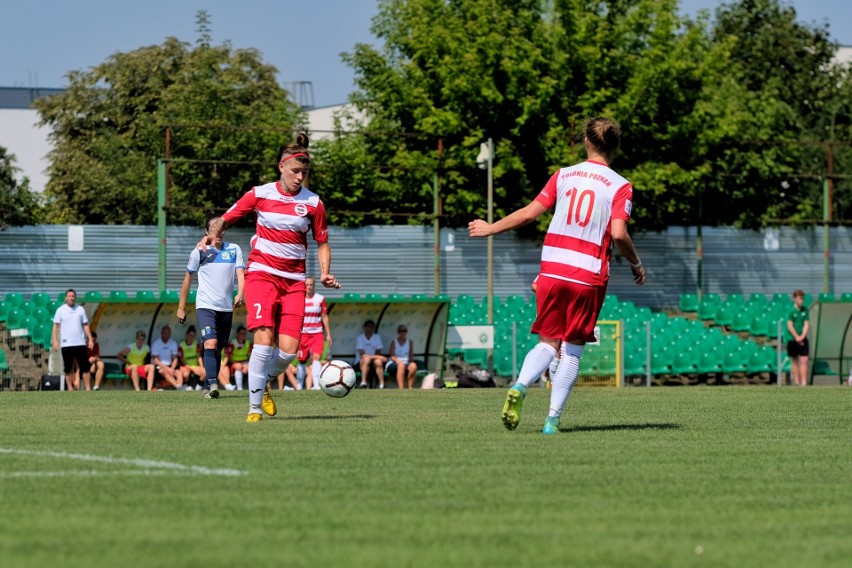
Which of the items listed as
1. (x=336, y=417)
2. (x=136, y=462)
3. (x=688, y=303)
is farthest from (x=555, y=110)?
(x=136, y=462)

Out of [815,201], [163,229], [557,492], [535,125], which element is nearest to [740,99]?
[815,201]

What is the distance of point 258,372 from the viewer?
38.4 feet

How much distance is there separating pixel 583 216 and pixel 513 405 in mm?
1348

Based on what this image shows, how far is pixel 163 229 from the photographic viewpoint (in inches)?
1289

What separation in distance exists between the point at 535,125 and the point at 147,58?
2461 centimetres

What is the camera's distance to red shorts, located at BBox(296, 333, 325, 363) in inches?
870

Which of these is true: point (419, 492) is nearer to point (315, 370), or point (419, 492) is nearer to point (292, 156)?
point (292, 156)

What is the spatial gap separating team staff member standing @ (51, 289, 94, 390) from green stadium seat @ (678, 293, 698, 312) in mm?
19541

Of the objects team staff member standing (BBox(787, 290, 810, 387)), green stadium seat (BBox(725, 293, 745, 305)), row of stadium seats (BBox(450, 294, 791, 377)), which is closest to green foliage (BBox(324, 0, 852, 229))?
green stadium seat (BBox(725, 293, 745, 305))

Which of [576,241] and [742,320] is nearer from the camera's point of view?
[576,241]

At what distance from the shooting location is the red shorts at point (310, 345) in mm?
22094

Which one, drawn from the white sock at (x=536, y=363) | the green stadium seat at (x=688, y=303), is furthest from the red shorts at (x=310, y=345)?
the green stadium seat at (x=688, y=303)

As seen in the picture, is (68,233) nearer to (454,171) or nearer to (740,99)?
(454,171)

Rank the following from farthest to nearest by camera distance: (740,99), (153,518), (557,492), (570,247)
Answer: (740,99) < (570,247) < (557,492) < (153,518)
